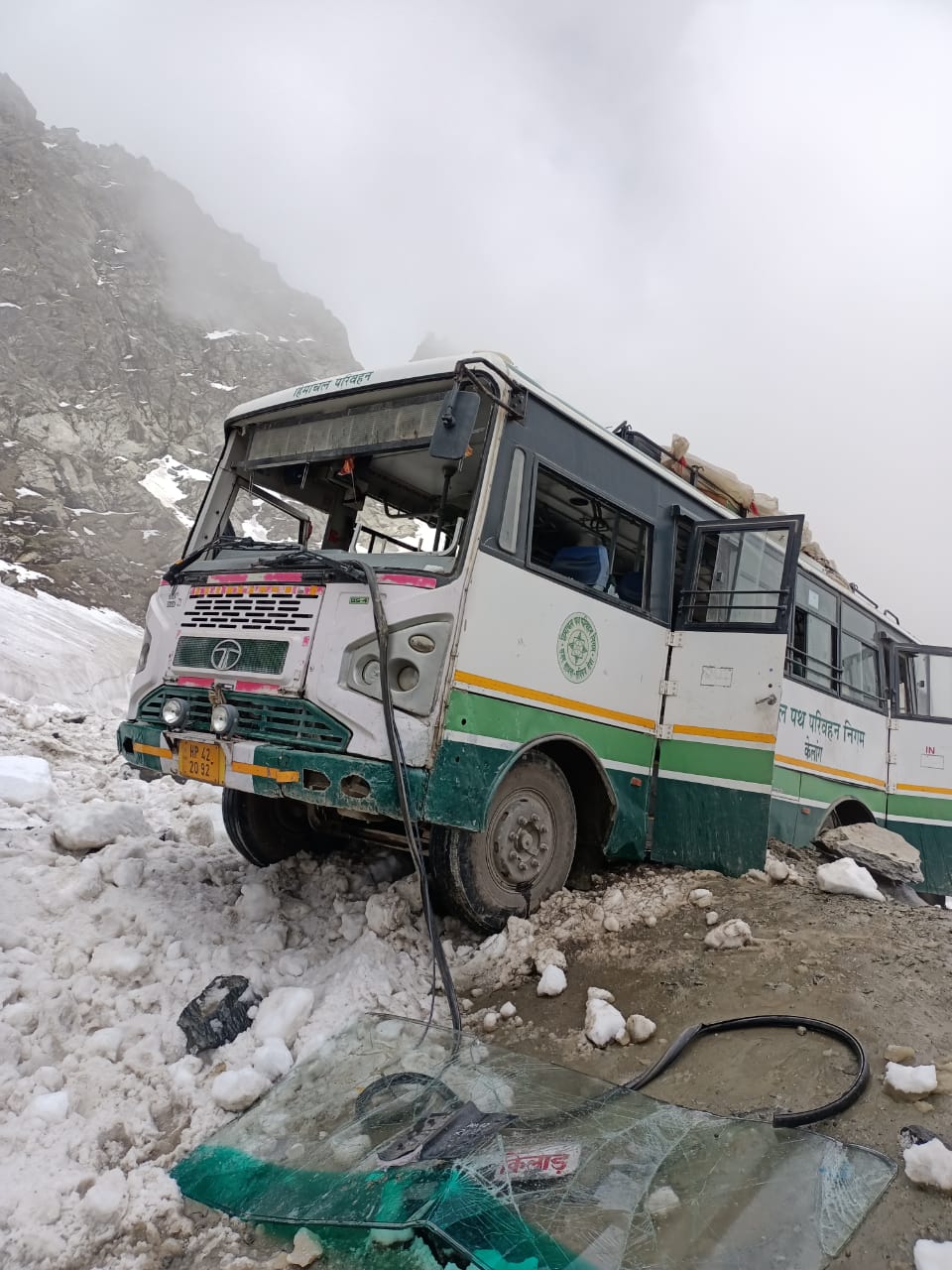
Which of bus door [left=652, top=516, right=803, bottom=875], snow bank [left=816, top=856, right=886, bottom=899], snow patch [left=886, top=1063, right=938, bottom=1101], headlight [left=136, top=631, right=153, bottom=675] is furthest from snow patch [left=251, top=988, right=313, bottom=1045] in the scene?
snow bank [left=816, top=856, right=886, bottom=899]

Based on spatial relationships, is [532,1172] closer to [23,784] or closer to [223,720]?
[223,720]

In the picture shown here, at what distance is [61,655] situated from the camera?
522 inches

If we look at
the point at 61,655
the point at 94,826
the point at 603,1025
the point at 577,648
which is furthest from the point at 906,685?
the point at 61,655

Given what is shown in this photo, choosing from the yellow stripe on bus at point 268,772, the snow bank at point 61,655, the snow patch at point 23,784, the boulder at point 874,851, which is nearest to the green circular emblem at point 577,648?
the yellow stripe on bus at point 268,772

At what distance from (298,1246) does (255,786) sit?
1949mm

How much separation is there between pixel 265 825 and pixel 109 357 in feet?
223

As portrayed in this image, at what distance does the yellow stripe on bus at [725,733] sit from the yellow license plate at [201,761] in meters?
3.00

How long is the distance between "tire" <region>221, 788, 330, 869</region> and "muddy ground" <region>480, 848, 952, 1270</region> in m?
1.92

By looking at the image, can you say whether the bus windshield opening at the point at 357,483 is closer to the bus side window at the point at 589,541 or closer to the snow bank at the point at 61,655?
the bus side window at the point at 589,541

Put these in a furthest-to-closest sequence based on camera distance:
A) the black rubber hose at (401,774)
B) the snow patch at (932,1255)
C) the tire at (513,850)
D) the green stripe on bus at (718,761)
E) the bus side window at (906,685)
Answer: the bus side window at (906,685)
the green stripe on bus at (718,761)
the tire at (513,850)
the black rubber hose at (401,774)
the snow patch at (932,1255)

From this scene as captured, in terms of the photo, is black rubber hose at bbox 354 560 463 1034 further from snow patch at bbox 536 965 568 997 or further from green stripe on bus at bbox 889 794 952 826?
green stripe on bus at bbox 889 794 952 826

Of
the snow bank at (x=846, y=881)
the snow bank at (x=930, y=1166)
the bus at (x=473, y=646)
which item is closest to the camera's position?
the snow bank at (x=930, y=1166)

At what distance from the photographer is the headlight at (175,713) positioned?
4.18 metres

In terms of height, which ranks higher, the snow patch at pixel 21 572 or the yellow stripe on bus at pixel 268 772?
the snow patch at pixel 21 572
